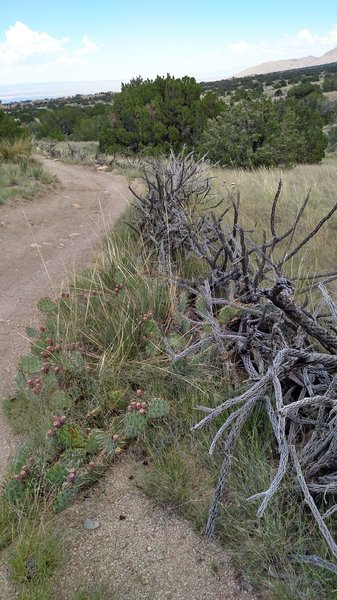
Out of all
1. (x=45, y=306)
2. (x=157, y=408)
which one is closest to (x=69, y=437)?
(x=157, y=408)

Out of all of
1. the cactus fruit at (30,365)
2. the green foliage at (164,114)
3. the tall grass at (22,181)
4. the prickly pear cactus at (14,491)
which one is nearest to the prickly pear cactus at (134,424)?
the prickly pear cactus at (14,491)

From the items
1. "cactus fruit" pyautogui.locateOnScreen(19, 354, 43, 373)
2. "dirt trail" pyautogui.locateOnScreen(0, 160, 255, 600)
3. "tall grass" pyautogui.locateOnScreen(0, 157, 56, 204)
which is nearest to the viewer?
"dirt trail" pyautogui.locateOnScreen(0, 160, 255, 600)

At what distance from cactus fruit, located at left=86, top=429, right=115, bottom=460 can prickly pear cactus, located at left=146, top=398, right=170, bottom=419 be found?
0.68 feet

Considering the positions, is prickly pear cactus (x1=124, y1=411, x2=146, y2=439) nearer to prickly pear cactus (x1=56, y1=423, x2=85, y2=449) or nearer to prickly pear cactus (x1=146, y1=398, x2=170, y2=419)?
prickly pear cactus (x1=146, y1=398, x2=170, y2=419)

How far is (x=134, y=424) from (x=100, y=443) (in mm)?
167

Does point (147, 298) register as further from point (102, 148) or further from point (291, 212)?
point (102, 148)

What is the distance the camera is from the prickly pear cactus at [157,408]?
2.10m

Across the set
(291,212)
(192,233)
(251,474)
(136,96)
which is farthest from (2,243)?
(136,96)

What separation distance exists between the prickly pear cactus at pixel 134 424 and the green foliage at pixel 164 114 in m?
12.3

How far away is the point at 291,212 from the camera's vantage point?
543 centimetres

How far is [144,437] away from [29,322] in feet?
5.63

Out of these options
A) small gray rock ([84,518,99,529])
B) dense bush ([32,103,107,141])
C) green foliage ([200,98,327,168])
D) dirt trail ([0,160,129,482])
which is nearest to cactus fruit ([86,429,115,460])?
small gray rock ([84,518,99,529])

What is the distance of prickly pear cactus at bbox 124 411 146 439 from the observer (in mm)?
2078

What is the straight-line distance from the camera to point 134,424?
2.08 meters
